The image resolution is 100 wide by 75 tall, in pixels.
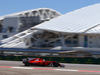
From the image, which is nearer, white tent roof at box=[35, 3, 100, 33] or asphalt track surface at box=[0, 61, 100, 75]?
asphalt track surface at box=[0, 61, 100, 75]

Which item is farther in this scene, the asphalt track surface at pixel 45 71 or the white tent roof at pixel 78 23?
the white tent roof at pixel 78 23

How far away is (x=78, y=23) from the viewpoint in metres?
65.1

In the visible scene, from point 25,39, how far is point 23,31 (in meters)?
7.64

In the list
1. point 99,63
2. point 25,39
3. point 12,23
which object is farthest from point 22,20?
point 99,63

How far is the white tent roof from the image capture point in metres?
61.0

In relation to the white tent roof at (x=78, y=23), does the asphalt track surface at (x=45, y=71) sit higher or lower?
lower

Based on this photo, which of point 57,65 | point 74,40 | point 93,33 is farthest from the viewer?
point 74,40

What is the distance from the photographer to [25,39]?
67.9 meters

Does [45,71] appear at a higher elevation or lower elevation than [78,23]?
lower

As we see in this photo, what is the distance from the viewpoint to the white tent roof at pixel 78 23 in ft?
200

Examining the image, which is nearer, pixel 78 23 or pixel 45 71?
pixel 45 71

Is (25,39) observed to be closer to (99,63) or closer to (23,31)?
(23,31)

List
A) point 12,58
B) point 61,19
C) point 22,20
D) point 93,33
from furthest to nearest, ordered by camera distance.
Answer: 1. point 22,20
2. point 61,19
3. point 93,33
4. point 12,58

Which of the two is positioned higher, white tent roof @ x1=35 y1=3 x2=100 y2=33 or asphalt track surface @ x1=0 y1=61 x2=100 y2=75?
white tent roof @ x1=35 y1=3 x2=100 y2=33
